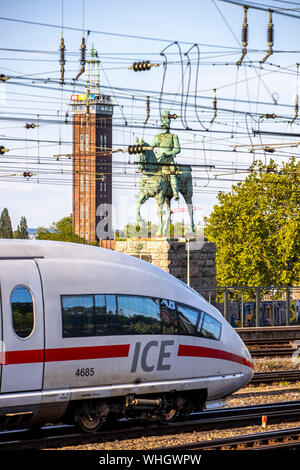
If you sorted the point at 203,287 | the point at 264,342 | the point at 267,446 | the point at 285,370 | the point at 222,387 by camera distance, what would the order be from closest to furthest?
the point at 267,446, the point at 222,387, the point at 285,370, the point at 264,342, the point at 203,287

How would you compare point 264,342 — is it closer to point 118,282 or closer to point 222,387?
point 222,387

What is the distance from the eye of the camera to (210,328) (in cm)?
1325

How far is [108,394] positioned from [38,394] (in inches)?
52.2

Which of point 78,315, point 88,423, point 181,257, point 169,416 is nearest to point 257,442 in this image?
point 169,416

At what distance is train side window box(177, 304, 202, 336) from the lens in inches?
506

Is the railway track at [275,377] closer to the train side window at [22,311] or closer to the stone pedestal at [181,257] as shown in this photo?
the train side window at [22,311]

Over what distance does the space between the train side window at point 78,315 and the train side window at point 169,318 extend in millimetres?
1446

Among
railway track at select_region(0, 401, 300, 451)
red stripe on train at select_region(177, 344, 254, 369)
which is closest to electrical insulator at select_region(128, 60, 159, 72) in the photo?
red stripe on train at select_region(177, 344, 254, 369)

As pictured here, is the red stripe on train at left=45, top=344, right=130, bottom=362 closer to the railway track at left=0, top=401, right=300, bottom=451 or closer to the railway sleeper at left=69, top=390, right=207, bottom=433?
the railway sleeper at left=69, top=390, right=207, bottom=433

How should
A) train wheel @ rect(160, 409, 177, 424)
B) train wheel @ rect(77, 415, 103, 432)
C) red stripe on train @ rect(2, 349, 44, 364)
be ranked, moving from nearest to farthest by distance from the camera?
red stripe on train @ rect(2, 349, 44, 364), train wheel @ rect(77, 415, 103, 432), train wheel @ rect(160, 409, 177, 424)

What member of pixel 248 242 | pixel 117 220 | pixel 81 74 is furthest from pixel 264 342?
pixel 117 220

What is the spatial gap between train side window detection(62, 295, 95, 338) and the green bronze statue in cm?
1915

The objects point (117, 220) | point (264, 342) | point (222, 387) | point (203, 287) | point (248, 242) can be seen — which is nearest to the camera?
point (222, 387)

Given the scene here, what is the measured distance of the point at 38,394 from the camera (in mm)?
11172
